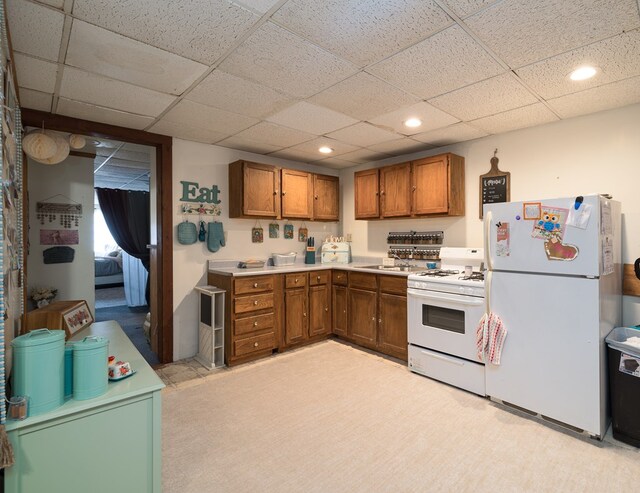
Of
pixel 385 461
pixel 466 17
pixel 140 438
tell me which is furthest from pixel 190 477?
pixel 466 17

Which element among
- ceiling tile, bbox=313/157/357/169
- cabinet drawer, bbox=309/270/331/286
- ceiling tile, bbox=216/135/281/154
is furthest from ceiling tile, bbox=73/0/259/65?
ceiling tile, bbox=313/157/357/169

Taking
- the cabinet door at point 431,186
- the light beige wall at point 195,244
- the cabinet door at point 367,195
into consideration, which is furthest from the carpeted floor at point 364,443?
the cabinet door at point 367,195

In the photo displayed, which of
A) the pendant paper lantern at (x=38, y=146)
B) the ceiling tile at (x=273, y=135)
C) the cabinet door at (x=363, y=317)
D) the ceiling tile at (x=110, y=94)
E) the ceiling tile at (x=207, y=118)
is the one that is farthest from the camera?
the cabinet door at (x=363, y=317)

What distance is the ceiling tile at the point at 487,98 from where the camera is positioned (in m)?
2.38

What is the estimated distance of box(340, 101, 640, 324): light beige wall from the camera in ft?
8.91

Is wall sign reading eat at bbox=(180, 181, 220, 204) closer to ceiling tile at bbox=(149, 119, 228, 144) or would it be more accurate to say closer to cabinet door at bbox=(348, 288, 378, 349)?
ceiling tile at bbox=(149, 119, 228, 144)

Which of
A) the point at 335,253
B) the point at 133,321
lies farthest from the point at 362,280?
the point at 133,321

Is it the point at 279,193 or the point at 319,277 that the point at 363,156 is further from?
the point at 319,277

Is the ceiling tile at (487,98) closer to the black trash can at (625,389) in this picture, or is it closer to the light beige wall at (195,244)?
the black trash can at (625,389)

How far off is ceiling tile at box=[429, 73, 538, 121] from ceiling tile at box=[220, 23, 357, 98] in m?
0.91

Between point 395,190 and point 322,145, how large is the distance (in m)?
1.03

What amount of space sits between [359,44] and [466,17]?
21.9 inches

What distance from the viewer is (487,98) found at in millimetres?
2602

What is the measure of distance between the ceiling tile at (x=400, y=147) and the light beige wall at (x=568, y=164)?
0.17 metres
